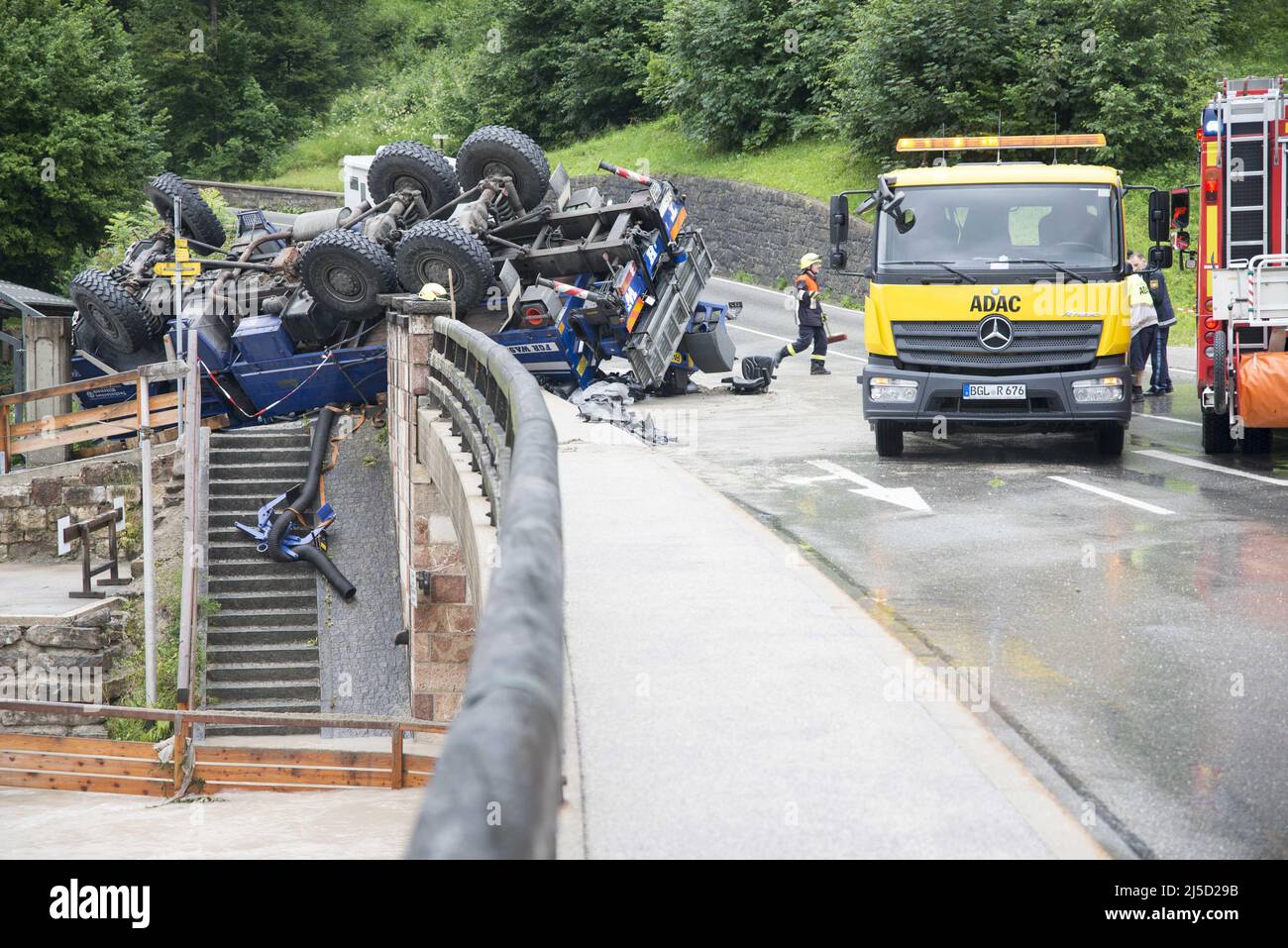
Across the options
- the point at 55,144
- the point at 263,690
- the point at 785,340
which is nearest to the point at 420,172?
the point at 263,690

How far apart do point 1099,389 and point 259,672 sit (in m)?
10.2

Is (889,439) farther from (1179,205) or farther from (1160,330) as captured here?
(1160,330)

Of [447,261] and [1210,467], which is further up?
[447,261]

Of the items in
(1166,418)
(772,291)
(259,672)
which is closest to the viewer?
(1166,418)

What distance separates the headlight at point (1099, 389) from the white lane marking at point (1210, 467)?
1.16 metres

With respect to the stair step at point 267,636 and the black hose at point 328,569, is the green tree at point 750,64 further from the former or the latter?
the stair step at point 267,636

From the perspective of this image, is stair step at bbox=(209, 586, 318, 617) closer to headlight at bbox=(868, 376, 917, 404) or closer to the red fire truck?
headlight at bbox=(868, 376, 917, 404)

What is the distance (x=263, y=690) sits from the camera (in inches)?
684

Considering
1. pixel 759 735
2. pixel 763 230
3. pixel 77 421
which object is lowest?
pixel 759 735

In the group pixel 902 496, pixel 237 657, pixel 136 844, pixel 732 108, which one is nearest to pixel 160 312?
pixel 237 657

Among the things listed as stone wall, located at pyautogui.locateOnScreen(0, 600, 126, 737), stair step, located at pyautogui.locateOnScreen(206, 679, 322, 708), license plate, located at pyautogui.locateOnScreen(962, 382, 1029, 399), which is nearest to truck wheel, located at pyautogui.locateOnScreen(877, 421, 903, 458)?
license plate, located at pyautogui.locateOnScreen(962, 382, 1029, 399)

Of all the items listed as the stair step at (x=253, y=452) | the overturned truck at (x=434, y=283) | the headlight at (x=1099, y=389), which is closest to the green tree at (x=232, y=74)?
the overturned truck at (x=434, y=283)

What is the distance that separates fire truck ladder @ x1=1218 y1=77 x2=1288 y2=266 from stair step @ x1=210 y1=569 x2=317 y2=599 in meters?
11.6

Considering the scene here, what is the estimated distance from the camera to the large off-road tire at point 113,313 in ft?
70.5
